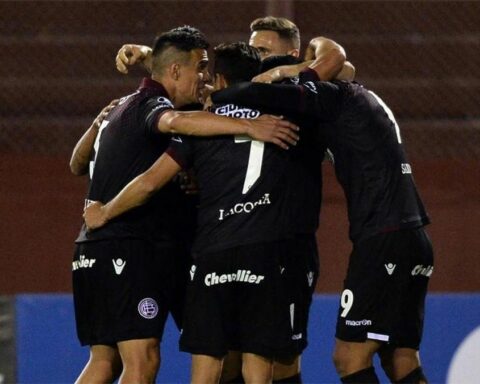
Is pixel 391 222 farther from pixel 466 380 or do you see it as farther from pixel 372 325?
pixel 466 380

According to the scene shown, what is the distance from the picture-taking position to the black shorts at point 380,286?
15.6 ft

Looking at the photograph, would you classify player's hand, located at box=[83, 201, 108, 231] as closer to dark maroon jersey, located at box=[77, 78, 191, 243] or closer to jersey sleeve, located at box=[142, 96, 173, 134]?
dark maroon jersey, located at box=[77, 78, 191, 243]

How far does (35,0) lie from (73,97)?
0.69m

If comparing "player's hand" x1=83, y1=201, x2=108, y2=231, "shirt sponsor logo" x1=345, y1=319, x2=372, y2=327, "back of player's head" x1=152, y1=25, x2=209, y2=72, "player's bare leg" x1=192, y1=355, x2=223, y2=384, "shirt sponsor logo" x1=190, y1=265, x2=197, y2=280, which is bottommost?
"player's bare leg" x1=192, y1=355, x2=223, y2=384

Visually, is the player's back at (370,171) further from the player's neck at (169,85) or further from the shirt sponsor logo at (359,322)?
the player's neck at (169,85)

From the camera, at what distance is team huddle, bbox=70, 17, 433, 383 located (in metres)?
4.64

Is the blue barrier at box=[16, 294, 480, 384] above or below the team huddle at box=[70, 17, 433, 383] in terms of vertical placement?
below

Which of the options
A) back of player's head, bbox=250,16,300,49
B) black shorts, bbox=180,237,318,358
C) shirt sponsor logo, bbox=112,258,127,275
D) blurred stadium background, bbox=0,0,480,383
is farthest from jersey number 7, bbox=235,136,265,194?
blurred stadium background, bbox=0,0,480,383

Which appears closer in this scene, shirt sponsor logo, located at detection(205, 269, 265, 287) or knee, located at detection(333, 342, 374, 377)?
shirt sponsor logo, located at detection(205, 269, 265, 287)

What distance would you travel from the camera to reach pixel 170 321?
5953mm

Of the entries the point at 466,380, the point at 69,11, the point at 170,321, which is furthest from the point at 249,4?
the point at 466,380

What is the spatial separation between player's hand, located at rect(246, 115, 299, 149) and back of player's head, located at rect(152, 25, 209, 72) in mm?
504

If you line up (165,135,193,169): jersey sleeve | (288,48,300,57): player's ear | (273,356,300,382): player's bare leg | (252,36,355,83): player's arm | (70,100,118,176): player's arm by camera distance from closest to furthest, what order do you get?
(165,135,193,169): jersey sleeve → (252,36,355,83): player's arm → (273,356,300,382): player's bare leg → (70,100,118,176): player's arm → (288,48,300,57): player's ear

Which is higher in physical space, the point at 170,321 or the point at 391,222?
the point at 391,222
